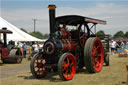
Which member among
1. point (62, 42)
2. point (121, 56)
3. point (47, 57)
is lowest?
point (121, 56)

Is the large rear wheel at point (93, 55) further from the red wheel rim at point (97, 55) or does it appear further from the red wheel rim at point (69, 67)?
the red wheel rim at point (69, 67)

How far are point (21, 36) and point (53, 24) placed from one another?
14.9 metres

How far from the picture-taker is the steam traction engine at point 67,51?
6.71 meters

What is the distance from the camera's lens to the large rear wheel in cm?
730

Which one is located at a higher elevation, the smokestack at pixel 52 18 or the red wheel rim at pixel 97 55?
the smokestack at pixel 52 18

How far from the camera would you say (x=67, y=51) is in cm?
723

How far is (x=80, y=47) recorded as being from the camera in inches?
315

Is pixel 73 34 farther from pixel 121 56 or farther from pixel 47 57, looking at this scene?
pixel 121 56

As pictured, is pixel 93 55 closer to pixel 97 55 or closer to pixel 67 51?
pixel 97 55

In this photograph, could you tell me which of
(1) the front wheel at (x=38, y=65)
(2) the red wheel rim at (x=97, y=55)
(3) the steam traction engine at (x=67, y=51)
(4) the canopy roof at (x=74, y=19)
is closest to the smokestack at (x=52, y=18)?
(3) the steam traction engine at (x=67, y=51)

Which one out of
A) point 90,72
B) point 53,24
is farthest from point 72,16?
point 90,72

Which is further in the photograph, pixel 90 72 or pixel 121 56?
pixel 121 56

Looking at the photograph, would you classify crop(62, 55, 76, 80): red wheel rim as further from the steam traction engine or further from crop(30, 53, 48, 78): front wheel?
crop(30, 53, 48, 78): front wheel

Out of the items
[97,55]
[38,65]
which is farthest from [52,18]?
[97,55]
